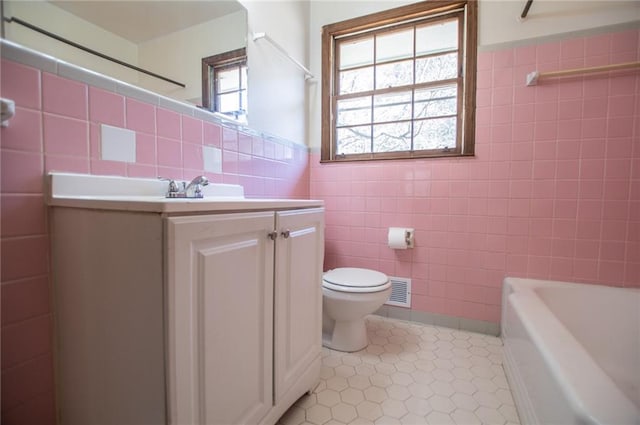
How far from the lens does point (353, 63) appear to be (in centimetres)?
221

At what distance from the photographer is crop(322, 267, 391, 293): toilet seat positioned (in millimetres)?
1534

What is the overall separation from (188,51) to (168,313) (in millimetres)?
1173

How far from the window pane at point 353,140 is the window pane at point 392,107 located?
0.12 metres

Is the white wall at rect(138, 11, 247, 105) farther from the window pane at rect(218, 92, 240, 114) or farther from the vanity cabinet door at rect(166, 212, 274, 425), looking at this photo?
the vanity cabinet door at rect(166, 212, 274, 425)

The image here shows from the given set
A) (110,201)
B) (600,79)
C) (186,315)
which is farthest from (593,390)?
(600,79)

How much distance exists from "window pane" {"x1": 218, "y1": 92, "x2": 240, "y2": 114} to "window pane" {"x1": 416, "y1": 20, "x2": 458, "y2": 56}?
128 cm

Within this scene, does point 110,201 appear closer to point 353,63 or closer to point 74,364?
point 74,364

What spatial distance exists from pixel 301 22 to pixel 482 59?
1254 mm

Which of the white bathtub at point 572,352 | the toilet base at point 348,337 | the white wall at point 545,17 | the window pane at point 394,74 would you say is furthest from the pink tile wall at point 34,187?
the white wall at point 545,17

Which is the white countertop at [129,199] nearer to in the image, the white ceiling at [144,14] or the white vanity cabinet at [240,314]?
the white vanity cabinet at [240,314]

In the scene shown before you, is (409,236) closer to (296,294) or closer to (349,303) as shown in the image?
(349,303)

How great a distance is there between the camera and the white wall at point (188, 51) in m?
1.15

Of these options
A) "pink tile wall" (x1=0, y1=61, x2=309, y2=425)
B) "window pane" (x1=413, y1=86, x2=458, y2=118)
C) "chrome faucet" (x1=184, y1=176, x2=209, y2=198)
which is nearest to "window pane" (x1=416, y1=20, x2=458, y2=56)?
"window pane" (x1=413, y1=86, x2=458, y2=118)

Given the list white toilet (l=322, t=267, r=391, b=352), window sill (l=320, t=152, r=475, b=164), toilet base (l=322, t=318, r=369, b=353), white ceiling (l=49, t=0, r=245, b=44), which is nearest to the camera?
white ceiling (l=49, t=0, r=245, b=44)
